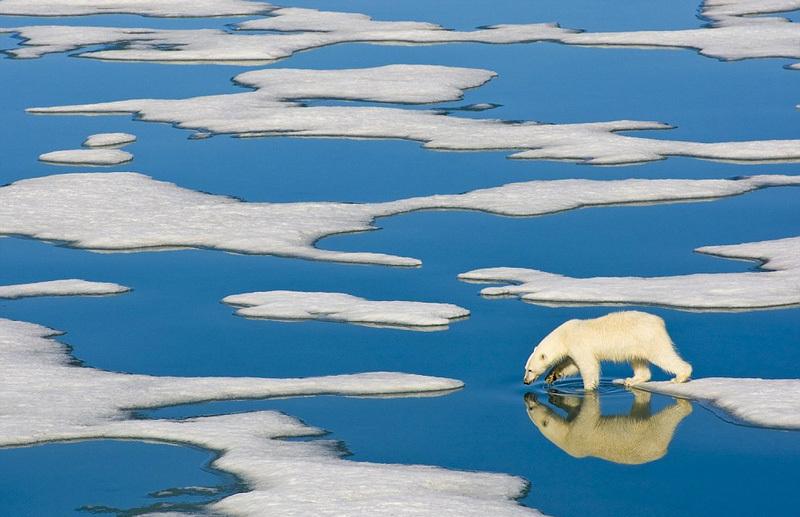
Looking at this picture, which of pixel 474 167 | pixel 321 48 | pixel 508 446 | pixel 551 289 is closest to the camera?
pixel 508 446

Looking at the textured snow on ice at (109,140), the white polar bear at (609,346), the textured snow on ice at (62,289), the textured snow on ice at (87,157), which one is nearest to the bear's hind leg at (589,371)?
the white polar bear at (609,346)

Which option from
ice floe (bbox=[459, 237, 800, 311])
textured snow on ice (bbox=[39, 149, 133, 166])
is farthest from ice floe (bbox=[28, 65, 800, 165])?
ice floe (bbox=[459, 237, 800, 311])

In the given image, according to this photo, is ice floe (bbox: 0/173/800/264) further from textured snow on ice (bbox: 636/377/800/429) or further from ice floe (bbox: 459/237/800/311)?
textured snow on ice (bbox: 636/377/800/429)

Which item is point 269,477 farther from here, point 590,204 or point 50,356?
point 590,204

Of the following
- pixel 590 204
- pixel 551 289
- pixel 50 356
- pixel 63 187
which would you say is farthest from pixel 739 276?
pixel 63 187

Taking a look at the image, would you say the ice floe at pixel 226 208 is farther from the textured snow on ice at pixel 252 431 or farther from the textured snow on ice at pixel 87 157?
the textured snow on ice at pixel 252 431

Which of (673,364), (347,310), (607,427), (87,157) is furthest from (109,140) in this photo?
(607,427)
